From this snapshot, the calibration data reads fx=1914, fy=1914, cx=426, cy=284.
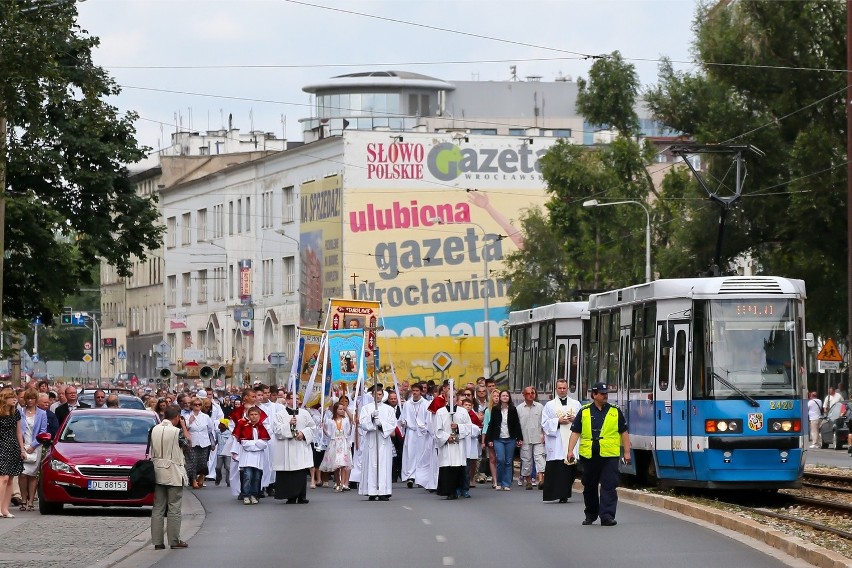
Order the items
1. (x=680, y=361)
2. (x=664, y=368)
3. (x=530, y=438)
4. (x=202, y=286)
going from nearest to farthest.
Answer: (x=680, y=361) → (x=664, y=368) → (x=530, y=438) → (x=202, y=286)

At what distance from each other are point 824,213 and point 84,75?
19.1m

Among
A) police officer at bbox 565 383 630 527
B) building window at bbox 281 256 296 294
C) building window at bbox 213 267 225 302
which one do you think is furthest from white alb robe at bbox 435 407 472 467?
building window at bbox 213 267 225 302

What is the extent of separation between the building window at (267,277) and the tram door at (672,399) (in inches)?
2929

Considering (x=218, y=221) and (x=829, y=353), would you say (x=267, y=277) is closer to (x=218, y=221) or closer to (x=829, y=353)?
(x=218, y=221)

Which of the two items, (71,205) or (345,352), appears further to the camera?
(71,205)

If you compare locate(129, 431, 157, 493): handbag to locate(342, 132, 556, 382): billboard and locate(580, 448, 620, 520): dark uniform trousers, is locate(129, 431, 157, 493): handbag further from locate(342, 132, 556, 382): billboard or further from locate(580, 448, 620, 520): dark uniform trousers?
locate(342, 132, 556, 382): billboard

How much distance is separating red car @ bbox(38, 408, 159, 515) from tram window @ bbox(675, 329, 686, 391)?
7.48m

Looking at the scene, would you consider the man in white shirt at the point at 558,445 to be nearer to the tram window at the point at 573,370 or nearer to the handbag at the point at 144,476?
the tram window at the point at 573,370

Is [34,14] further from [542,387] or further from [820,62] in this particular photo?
[820,62]


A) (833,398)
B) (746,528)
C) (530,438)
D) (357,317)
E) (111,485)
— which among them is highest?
(357,317)

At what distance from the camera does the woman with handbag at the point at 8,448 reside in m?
24.6

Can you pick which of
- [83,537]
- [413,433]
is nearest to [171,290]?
[413,433]

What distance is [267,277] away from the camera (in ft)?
335

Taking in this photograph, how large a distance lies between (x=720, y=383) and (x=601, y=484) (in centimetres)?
494
